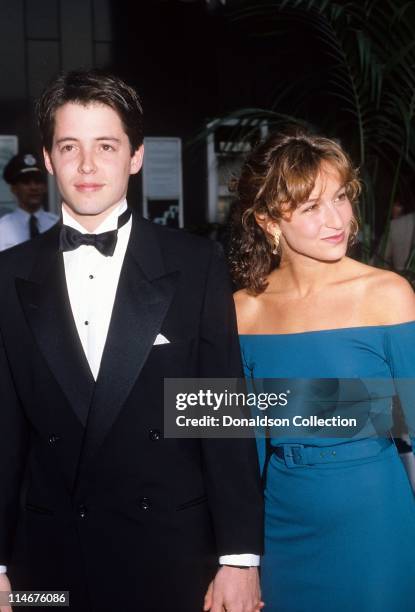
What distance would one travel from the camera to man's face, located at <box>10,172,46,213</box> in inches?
203

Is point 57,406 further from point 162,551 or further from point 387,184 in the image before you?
point 387,184

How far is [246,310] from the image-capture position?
2.34m

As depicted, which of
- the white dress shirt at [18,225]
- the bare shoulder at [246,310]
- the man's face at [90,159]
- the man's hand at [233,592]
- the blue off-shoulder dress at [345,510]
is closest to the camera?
the man's hand at [233,592]

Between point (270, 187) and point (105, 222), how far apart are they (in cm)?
51

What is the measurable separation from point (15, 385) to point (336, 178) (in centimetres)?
94

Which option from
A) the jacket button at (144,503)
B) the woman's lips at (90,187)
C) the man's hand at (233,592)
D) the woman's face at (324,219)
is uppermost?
the woman's face at (324,219)

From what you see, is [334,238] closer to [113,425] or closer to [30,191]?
[113,425]

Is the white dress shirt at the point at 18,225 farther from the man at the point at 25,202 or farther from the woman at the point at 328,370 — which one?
the woman at the point at 328,370

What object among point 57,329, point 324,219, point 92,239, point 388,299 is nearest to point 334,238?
point 324,219

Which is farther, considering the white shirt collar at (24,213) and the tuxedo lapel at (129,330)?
the white shirt collar at (24,213)

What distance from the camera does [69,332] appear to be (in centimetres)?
184

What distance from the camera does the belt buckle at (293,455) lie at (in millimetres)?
2123

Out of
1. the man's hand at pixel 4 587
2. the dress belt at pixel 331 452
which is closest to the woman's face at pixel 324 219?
the dress belt at pixel 331 452

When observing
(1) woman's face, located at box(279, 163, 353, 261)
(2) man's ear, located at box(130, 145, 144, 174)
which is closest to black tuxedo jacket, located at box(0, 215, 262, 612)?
(2) man's ear, located at box(130, 145, 144, 174)
